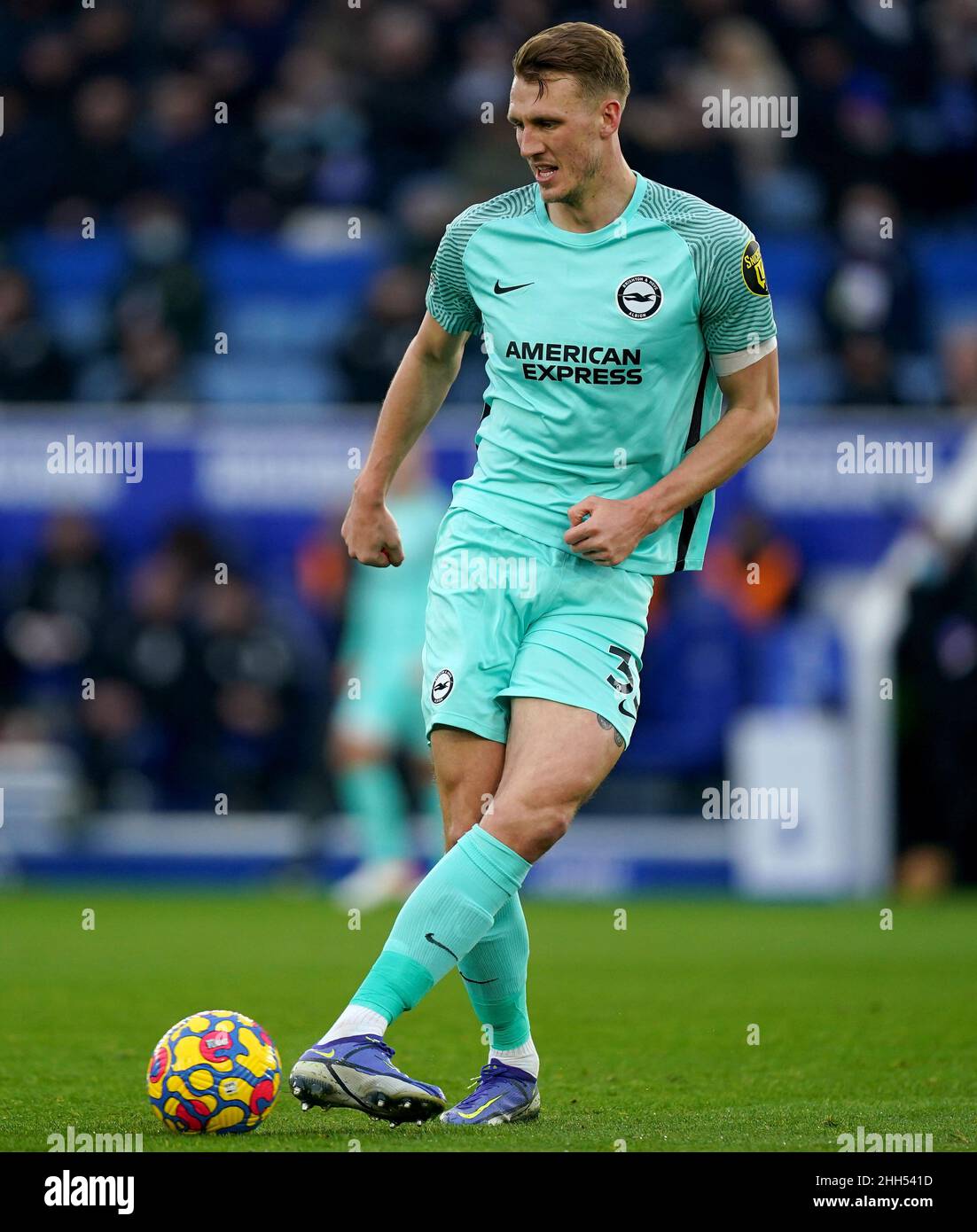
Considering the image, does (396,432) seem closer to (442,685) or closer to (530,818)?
(442,685)

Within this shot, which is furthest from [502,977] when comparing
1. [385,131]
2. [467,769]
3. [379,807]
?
[385,131]

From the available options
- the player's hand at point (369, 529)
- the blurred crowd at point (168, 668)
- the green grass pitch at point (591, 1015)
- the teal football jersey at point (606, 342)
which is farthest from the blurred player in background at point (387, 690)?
the teal football jersey at point (606, 342)

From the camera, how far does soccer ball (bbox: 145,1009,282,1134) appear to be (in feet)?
14.8

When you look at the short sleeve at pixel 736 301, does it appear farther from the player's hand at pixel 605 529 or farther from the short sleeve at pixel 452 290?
the short sleeve at pixel 452 290

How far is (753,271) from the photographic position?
478 cm

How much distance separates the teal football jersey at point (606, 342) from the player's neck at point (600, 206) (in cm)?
2

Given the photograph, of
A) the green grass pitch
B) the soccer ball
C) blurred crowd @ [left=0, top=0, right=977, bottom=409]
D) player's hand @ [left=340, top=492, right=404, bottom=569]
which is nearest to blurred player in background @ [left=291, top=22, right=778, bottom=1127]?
player's hand @ [left=340, top=492, right=404, bottom=569]

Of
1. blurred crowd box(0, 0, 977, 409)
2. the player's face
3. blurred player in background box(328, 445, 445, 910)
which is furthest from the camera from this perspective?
blurred crowd box(0, 0, 977, 409)

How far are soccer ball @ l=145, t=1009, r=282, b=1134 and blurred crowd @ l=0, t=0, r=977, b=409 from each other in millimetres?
9815

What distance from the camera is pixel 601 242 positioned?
4816 mm

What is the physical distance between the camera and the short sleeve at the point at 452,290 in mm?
4984

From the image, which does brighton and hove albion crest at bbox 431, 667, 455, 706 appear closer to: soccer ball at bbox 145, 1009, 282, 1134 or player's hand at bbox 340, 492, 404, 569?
player's hand at bbox 340, 492, 404, 569

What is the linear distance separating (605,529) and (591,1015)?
2951 millimetres

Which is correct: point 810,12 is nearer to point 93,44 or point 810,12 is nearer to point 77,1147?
point 93,44
